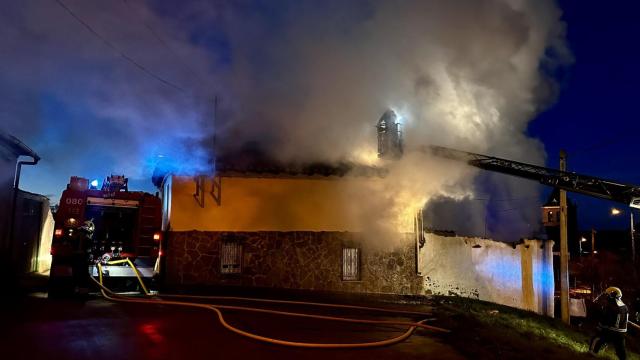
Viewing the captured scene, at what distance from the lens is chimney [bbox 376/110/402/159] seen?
15.7 meters

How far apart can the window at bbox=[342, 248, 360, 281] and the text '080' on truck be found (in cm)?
619

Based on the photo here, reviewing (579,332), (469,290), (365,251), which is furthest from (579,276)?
(365,251)

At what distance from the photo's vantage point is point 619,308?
33.1 feet

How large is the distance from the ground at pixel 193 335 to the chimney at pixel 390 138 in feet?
20.1

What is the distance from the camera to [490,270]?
1852 cm

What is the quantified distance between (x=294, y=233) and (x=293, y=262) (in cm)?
97

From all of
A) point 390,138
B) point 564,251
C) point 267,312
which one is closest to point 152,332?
point 267,312

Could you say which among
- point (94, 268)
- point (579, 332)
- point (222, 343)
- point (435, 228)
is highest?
point (435, 228)

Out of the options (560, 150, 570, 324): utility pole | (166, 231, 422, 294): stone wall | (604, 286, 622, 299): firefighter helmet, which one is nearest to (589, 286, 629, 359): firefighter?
(604, 286, 622, 299): firefighter helmet

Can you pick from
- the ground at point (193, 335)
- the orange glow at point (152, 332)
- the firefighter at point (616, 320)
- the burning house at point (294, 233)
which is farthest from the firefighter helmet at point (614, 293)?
the orange glow at point (152, 332)

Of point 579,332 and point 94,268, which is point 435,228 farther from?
point 94,268

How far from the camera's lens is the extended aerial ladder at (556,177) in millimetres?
16984

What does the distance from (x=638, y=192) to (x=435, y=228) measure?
721 cm

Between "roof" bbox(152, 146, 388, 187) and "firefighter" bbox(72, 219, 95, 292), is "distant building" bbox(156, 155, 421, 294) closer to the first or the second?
"roof" bbox(152, 146, 388, 187)
